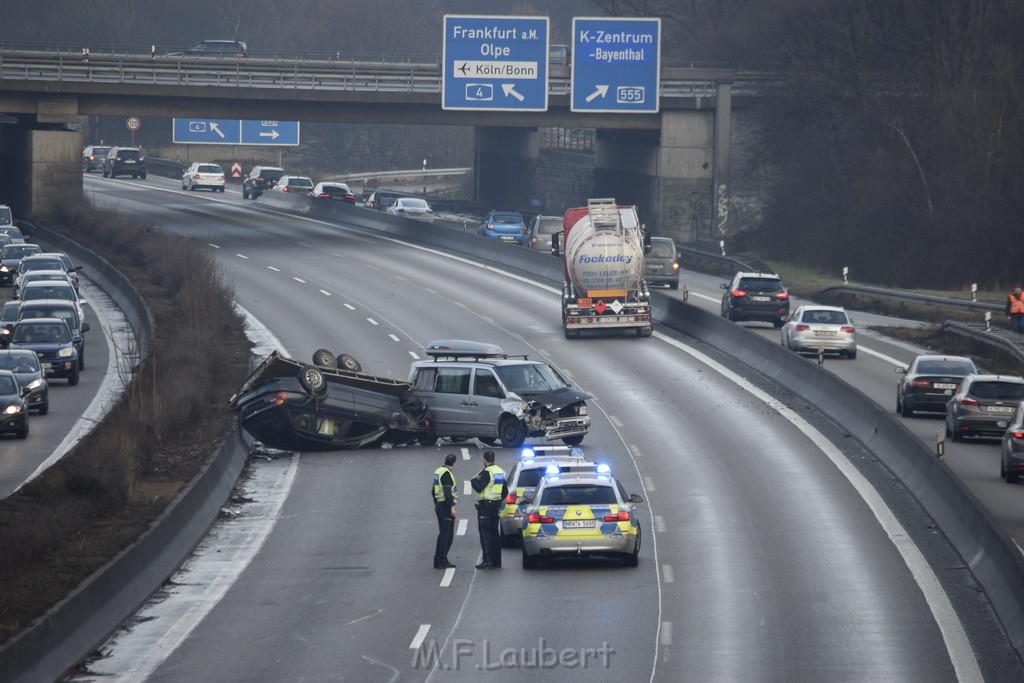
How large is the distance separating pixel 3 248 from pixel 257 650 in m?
48.2

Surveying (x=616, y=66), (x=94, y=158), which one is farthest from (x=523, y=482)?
(x=94, y=158)

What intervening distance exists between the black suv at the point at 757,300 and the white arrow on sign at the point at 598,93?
2208 centimetres

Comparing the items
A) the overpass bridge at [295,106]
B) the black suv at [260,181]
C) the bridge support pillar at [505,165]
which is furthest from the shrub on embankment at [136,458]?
the bridge support pillar at [505,165]

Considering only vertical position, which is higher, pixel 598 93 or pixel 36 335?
pixel 598 93

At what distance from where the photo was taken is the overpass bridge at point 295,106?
70.1m

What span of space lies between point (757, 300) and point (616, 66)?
76.0ft

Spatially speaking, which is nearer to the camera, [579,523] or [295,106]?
[579,523]

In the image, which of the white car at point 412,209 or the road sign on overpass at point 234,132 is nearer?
the white car at point 412,209

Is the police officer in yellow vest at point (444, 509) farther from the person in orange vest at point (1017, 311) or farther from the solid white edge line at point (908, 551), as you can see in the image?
the person in orange vest at point (1017, 311)

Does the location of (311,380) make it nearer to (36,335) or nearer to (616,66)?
(36,335)

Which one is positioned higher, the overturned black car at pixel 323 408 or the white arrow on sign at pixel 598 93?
the white arrow on sign at pixel 598 93

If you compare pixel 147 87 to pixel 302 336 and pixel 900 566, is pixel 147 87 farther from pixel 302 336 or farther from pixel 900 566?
pixel 900 566

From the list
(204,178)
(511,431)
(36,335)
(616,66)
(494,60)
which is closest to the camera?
(511,431)

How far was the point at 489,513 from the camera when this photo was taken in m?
23.3
